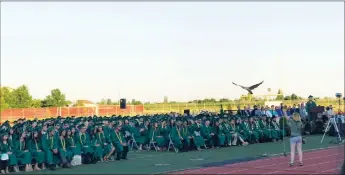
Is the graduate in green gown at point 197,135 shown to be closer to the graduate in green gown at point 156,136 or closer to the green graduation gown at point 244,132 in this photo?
the graduate in green gown at point 156,136

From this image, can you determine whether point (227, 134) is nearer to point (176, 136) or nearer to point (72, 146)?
point (176, 136)

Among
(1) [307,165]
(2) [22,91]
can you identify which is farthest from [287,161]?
(2) [22,91]

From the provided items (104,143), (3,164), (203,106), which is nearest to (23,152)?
(3,164)

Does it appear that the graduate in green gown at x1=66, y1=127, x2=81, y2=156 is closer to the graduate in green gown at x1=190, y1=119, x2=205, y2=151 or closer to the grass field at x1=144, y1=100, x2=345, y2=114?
the graduate in green gown at x1=190, y1=119, x2=205, y2=151

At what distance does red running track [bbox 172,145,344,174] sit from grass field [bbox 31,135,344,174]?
864mm

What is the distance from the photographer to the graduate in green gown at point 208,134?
22.7 m

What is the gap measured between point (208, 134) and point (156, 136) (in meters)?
2.26

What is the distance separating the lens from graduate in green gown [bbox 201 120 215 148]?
894 inches

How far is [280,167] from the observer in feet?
49.7

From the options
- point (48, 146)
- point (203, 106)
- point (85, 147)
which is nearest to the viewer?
point (48, 146)

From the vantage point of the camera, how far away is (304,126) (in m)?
29.4

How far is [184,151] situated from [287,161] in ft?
18.6

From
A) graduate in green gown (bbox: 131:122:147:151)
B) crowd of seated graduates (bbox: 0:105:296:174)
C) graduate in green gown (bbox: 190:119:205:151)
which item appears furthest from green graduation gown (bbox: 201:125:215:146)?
graduate in green gown (bbox: 131:122:147:151)

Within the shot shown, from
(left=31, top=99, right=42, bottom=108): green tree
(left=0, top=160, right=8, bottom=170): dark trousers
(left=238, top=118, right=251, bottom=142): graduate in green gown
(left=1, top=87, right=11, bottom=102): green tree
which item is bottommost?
(left=0, top=160, right=8, bottom=170): dark trousers
